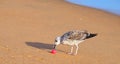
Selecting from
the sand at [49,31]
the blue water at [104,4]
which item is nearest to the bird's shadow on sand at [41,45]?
the sand at [49,31]

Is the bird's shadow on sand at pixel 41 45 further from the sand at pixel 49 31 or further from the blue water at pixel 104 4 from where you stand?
the blue water at pixel 104 4

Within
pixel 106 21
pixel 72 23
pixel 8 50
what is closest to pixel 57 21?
pixel 72 23

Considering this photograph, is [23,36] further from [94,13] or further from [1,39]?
[94,13]

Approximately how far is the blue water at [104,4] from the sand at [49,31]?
0.67 m

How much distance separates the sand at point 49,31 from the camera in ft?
28.0

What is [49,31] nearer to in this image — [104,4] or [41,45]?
[41,45]

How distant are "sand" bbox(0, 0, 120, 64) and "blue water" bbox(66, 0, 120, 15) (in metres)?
0.67

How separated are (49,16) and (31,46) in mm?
4876

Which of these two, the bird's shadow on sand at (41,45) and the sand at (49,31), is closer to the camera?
the sand at (49,31)

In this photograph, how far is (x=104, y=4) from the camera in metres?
18.8

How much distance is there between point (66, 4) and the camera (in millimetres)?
18125

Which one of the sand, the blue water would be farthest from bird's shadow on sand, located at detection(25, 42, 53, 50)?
the blue water

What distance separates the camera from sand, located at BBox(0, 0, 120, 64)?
8.52 m

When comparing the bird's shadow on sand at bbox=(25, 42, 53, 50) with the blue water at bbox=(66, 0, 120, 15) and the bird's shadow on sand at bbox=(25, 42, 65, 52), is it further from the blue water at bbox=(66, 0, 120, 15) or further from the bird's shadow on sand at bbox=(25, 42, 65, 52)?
the blue water at bbox=(66, 0, 120, 15)
